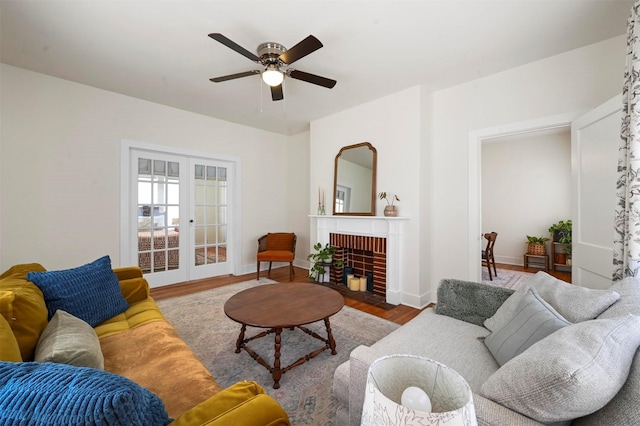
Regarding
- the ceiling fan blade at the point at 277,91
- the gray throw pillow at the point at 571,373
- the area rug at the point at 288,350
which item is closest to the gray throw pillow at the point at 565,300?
the gray throw pillow at the point at 571,373

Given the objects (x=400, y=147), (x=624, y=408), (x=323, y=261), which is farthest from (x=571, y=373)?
(x=323, y=261)

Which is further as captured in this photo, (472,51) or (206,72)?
(206,72)

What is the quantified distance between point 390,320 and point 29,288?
2.76 meters

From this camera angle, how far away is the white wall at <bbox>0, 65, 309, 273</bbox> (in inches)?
111

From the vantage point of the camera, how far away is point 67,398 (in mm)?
544

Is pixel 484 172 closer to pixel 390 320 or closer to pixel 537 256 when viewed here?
pixel 537 256

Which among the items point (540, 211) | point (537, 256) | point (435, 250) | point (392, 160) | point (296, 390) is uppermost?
point (392, 160)

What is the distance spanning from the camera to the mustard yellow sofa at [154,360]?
748 mm

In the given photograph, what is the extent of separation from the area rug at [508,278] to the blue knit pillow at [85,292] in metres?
4.62

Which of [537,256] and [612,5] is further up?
[612,5]

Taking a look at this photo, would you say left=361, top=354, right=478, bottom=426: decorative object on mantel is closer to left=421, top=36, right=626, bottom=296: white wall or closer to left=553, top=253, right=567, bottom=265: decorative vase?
left=421, top=36, right=626, bottom=296: white wall

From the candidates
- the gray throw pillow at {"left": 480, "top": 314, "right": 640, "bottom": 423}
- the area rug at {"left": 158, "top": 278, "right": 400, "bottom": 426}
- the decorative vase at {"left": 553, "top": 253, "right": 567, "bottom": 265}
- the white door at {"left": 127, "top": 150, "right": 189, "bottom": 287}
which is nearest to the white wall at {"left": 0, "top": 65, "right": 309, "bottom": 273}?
the white door at {"left": 127, "top": 150, "right": 189, "bottom": 287}

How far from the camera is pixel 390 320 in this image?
2.78 metres

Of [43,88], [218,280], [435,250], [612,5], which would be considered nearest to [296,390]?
[435,250]
